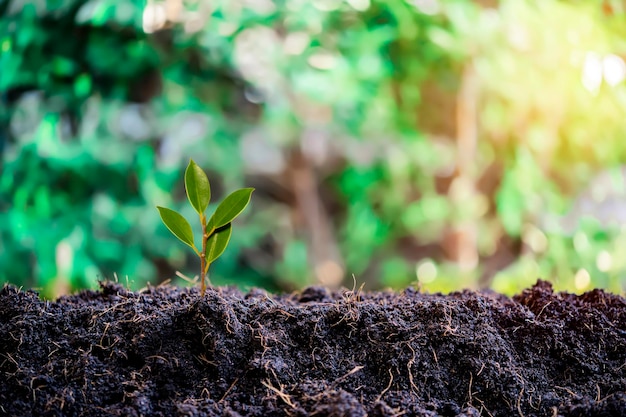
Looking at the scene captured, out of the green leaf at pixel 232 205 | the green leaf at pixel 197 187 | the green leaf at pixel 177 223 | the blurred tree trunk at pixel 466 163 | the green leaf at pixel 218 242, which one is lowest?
the blurred tree trunk at pixel 466 163

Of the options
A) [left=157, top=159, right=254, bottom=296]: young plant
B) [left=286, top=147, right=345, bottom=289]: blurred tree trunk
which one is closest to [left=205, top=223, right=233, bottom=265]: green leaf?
[left=157, top=159, right=254, bottom=296]: young plant

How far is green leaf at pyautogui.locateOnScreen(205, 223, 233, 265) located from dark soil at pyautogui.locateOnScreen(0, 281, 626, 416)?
52 millimetres

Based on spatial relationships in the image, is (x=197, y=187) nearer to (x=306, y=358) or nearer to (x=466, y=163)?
(x=306, y=358)

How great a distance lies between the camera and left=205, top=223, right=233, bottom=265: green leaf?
2.41ft

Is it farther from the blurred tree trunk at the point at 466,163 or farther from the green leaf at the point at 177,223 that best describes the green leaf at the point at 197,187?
the blurred tree trunk at the point at 466,163

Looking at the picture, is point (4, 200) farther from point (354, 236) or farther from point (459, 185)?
point (459, 185)

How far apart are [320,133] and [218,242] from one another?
1.59 m

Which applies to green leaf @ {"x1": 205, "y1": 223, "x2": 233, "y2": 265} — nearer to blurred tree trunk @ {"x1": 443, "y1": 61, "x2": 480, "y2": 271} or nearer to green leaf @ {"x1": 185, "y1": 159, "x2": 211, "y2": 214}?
green leaf @ {"x1": 185, "y1": 159, "x2": 211, "y2": 214}

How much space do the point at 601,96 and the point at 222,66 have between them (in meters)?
1.22

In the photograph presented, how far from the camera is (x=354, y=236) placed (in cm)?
237

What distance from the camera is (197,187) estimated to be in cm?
71

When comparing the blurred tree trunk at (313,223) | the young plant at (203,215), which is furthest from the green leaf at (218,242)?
the blurred tree trunk at (313,223)

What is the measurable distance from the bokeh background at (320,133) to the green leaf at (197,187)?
851 mm

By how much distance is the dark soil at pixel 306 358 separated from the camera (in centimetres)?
65
